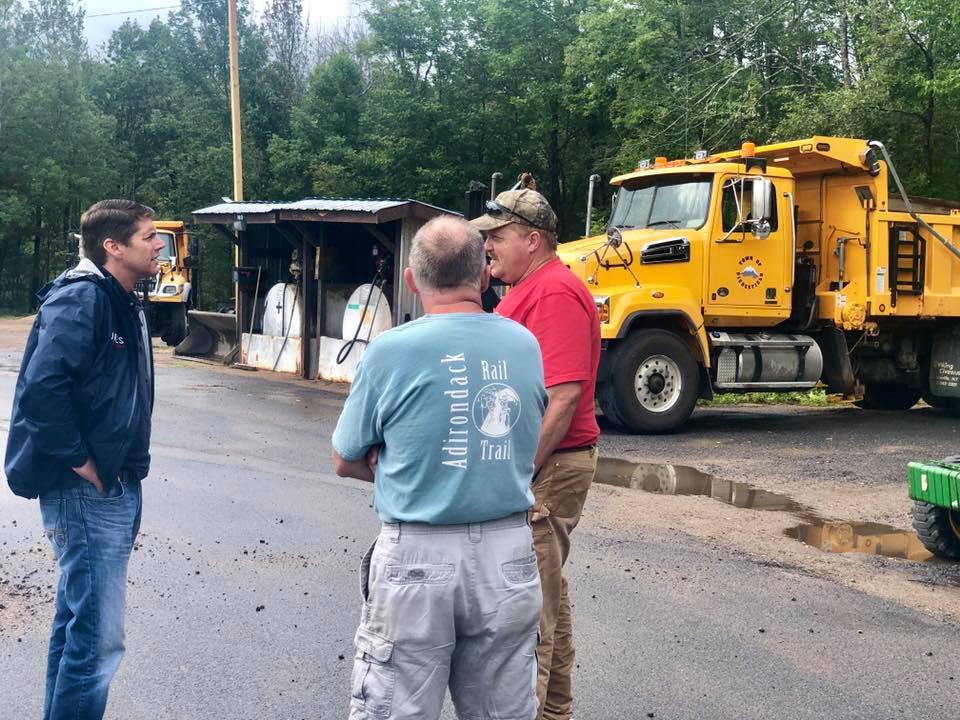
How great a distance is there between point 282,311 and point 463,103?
2031 cm

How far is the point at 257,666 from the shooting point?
4.66 metres

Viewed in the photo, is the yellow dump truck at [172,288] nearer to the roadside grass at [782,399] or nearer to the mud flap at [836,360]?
the roadside grass at [782,399]

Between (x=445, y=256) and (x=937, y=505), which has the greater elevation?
(x=445, y=256)

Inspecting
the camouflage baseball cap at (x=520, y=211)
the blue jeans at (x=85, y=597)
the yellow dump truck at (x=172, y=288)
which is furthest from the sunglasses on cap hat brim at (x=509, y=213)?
the yellow dump truck at (x=172, y=288)

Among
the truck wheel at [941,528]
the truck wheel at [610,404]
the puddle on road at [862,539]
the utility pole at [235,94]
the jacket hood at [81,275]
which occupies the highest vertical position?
the utility pole at [235,94]

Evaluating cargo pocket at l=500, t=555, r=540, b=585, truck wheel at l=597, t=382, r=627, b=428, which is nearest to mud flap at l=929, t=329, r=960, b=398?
truck wheel at l=597, t=382, r=627, b=428

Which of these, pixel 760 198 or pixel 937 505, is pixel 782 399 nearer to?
pixel 760 198

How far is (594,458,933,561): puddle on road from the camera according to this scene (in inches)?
283

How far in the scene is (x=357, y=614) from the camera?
5.36 meters

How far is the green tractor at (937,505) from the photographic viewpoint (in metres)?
6.43

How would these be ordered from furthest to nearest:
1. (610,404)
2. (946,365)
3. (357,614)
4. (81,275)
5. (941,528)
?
(946,365)
(610,404)
(941,528)
(357,614)
(81,275)

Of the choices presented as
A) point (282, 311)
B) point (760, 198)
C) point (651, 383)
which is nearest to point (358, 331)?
point (282, 311)

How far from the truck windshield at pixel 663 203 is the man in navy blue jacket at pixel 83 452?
9542mm

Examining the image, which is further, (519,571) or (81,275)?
(81,275)
